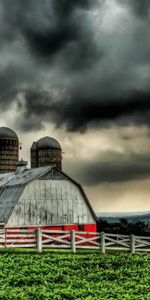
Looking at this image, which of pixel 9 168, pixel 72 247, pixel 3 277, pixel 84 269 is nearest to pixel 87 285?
pixel 3 277

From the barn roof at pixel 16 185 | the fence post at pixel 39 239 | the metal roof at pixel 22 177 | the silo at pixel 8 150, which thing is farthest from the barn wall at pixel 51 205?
the silo at pixel 8 150

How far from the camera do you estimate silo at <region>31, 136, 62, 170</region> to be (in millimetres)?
62156

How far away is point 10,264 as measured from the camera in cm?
2133

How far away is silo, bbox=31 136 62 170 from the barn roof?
13.6 metres

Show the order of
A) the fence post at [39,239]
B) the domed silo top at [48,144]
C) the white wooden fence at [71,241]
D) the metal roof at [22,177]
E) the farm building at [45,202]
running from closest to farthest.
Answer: the fence post at [39,239] < the white wooden fence at [71,241] < the farm building at [45,202] < the metal roof at [22,177] < the domed silo top at [48,144]

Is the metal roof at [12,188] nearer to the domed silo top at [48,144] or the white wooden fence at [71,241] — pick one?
the white wooden fence at [71,241]

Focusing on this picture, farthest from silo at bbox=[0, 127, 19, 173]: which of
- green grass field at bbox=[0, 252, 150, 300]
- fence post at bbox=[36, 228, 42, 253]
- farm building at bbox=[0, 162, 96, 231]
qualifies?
green grass field at bbox=[0, 252, 150, 300]

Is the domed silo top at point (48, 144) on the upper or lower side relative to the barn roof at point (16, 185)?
upper

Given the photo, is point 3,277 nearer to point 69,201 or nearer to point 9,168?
point 69,201

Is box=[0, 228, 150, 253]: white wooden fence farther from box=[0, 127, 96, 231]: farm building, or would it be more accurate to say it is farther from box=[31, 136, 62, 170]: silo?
box=[31, 136, 62, 170]: silo

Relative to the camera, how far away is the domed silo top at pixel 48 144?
62747 millimetres

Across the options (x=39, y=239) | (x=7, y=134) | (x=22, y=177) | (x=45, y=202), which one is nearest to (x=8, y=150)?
(x=7, y=134)

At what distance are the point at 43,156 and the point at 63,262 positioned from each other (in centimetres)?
4010

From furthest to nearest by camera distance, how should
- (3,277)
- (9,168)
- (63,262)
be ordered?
1. (9,168)
2. (63,262)
3. (3,277)
